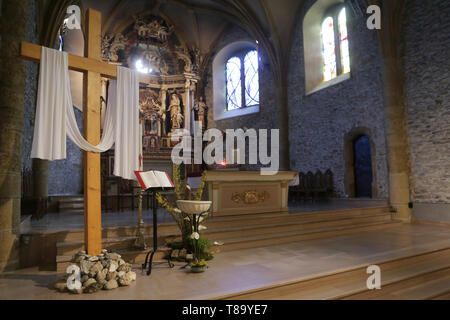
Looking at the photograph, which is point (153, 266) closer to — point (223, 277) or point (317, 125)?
point (223, 277)

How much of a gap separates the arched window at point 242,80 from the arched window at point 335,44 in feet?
A: 11.3

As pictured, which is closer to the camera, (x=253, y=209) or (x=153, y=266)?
(x=153, y=266)

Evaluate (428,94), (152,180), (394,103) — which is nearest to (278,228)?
(152,180)

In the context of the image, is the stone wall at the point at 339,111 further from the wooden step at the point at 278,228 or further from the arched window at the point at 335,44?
the wooden step at the point at 278,228

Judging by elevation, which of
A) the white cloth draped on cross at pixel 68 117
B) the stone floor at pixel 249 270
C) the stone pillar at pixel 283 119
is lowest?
the stone floor at pixel 249 270

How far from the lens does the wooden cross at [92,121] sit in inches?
154

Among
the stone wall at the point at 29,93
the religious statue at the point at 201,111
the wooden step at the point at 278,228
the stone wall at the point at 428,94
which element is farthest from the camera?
the religious statue at the point at 201,111

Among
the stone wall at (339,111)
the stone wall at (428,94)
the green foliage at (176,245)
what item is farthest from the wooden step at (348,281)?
the stone wall at (339,111)

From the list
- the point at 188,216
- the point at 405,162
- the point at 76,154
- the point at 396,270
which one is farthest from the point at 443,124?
the point at 76,154

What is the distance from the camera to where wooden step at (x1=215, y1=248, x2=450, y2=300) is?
3.55 metres

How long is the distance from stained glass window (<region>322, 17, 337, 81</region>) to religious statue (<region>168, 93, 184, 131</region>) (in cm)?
622

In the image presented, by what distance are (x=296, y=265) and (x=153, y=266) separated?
2.03m

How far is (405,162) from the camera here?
884cm

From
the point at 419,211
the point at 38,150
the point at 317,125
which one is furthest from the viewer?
the point at 317,125
